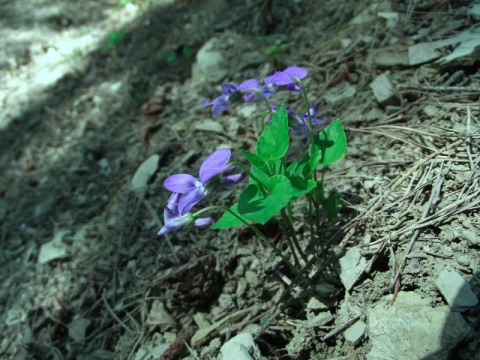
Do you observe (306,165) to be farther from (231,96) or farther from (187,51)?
(187,51)

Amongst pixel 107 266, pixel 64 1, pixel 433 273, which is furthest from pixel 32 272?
pixel 64 1

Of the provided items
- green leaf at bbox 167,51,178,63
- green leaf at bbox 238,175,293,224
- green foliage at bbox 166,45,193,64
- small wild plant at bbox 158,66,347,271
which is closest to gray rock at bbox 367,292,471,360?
small wild plant at bbox 158,66,347,271

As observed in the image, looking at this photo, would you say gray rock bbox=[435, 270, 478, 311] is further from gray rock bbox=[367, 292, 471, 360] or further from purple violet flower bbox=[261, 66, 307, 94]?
purple violet flower bbox=[261, 66, 307, 94]

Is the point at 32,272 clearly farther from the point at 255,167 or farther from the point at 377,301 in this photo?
the point at 377,301

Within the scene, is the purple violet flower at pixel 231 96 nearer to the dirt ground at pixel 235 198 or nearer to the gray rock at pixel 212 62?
the dirt ground at pixel 235 198

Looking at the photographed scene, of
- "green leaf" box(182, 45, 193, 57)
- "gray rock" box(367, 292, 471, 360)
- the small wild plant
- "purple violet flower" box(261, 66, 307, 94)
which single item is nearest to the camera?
"gray rock" box(367, 292, 471, 360)

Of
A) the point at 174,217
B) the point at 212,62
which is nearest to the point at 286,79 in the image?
the point at 174,217
